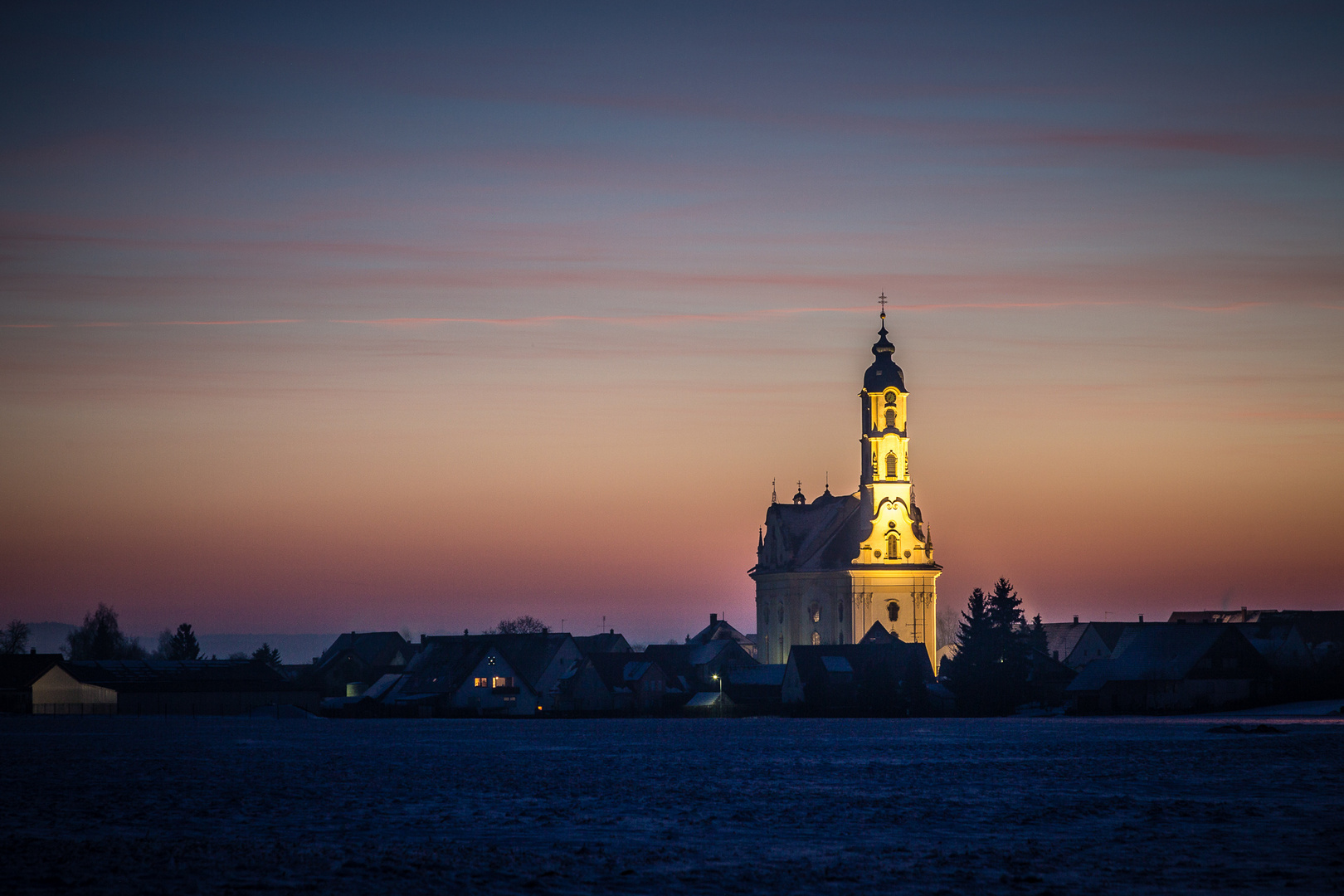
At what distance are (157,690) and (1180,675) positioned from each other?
7188 cm

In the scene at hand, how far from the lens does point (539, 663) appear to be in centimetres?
12912

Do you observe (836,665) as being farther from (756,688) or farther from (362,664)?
(362,664)

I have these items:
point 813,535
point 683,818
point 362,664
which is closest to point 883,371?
point 813,535

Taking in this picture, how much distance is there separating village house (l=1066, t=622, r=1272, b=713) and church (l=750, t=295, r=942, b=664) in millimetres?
43933

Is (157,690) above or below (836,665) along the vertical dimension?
below

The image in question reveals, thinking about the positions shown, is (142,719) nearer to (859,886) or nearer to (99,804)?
(99,804)

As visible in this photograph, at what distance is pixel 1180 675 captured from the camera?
108 meters

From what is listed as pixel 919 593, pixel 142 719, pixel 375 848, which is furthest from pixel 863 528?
pixel 375 848

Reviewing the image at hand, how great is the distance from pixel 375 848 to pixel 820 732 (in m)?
55.8

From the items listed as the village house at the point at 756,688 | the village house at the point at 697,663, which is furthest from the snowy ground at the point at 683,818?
the village house at the point at 697,663

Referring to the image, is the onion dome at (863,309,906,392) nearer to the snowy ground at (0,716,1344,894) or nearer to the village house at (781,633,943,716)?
the village house at (781,633,943,716)

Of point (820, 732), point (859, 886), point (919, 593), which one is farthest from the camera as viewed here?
point (919, 593)

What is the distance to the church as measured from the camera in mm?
157000

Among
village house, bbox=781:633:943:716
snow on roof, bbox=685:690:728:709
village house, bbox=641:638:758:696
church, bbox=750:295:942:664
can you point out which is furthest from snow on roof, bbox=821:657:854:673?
church, bbox=750:295:942:664
